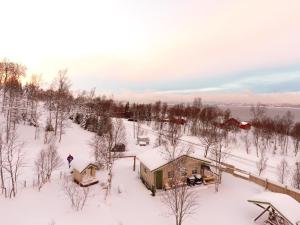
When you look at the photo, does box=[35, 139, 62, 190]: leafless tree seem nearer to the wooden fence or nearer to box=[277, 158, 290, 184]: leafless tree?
the wooden fence

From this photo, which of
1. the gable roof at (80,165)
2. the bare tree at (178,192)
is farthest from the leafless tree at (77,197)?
the bare tree at (178,192)

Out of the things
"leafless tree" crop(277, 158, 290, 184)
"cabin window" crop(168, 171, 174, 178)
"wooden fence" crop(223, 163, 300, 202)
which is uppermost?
"cabin window" crop(168, 171, 174, 178)

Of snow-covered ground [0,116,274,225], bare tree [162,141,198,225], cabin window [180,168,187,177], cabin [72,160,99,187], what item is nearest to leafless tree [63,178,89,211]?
snow-covered ground [0,116,274,225]

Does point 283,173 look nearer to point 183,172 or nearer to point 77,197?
point 183,172

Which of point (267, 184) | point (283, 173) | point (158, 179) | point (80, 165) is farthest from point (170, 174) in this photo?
point (283, 173)

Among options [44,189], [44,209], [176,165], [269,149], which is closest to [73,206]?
[44,209]

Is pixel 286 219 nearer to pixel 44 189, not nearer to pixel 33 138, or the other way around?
pixel 44 189
